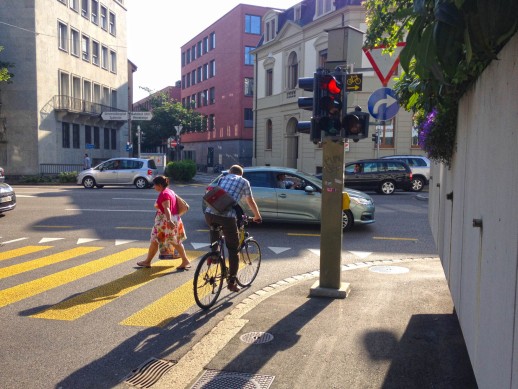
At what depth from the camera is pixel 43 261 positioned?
8977mm

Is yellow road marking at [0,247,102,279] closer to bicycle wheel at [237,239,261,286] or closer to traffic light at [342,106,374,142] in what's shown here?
bicycle wheel at [237,239,261,286]

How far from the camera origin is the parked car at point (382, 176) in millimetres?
23484

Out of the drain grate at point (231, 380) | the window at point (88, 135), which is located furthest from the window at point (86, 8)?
the drain grate at point (231, 380)

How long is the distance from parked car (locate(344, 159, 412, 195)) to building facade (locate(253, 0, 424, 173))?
6.14m

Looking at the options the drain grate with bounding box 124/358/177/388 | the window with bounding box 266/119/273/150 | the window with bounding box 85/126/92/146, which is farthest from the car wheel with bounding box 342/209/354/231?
the window with bounding box 85/126/92/146

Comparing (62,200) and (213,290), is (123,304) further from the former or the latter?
(62,200)

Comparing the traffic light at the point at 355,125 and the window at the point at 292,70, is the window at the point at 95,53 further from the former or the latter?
the traffic light at the point at 355,125

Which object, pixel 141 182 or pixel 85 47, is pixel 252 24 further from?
pixel 141 182

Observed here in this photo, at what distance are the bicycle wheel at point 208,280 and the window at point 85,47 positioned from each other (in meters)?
39.8

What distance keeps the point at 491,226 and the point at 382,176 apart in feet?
70.2

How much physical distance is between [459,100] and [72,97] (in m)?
38.3

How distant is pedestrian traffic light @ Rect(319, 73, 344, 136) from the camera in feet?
21.6

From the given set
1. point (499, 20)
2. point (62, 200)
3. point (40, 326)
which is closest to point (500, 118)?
point (499, 20)

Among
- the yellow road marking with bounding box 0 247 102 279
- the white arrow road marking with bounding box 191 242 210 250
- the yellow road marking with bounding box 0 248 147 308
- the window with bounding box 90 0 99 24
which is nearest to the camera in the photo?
the yellow road marking with bounding box 0 248 147 308
